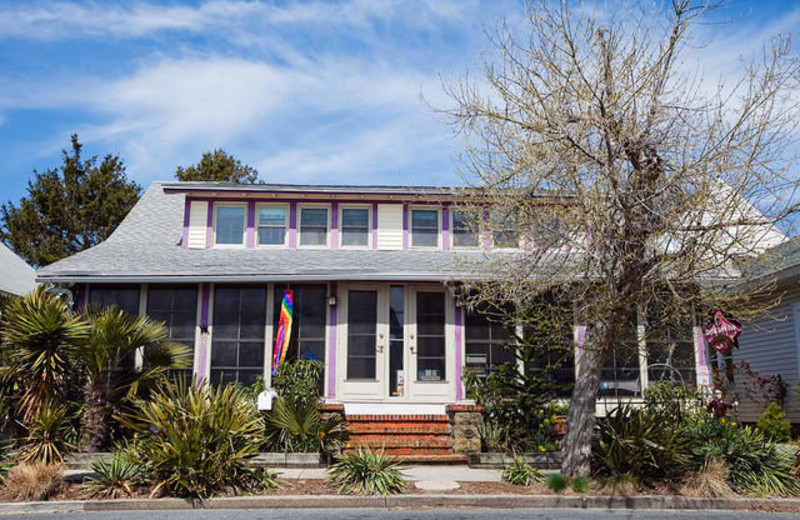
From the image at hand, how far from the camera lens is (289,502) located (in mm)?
8352

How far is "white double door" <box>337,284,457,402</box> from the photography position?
13844mm

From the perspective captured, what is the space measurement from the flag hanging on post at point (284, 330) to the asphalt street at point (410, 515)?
18.5 ft

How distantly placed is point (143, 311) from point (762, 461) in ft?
38.1

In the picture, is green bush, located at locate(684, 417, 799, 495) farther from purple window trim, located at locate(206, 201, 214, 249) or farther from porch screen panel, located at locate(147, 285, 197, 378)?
purple window trim, located at locate(206, 201, 214, 249)

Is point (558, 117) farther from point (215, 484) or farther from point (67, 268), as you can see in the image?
point (67, 268)

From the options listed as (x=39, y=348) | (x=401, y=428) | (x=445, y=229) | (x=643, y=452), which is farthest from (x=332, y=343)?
(x=643, y=452)

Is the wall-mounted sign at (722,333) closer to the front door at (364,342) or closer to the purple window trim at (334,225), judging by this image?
the front door at (364,342)

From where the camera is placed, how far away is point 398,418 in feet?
40.9

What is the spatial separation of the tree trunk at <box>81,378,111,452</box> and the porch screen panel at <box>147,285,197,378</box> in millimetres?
3112

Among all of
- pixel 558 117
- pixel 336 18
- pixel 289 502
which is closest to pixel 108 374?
pixel 289 502

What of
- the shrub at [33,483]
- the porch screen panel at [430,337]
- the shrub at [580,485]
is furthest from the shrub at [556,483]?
the shrub at [33,483]

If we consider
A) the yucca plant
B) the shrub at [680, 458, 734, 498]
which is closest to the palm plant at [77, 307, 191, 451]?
the yucca plant

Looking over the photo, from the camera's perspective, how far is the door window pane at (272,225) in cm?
1609

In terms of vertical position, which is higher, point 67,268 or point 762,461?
point 67,268
